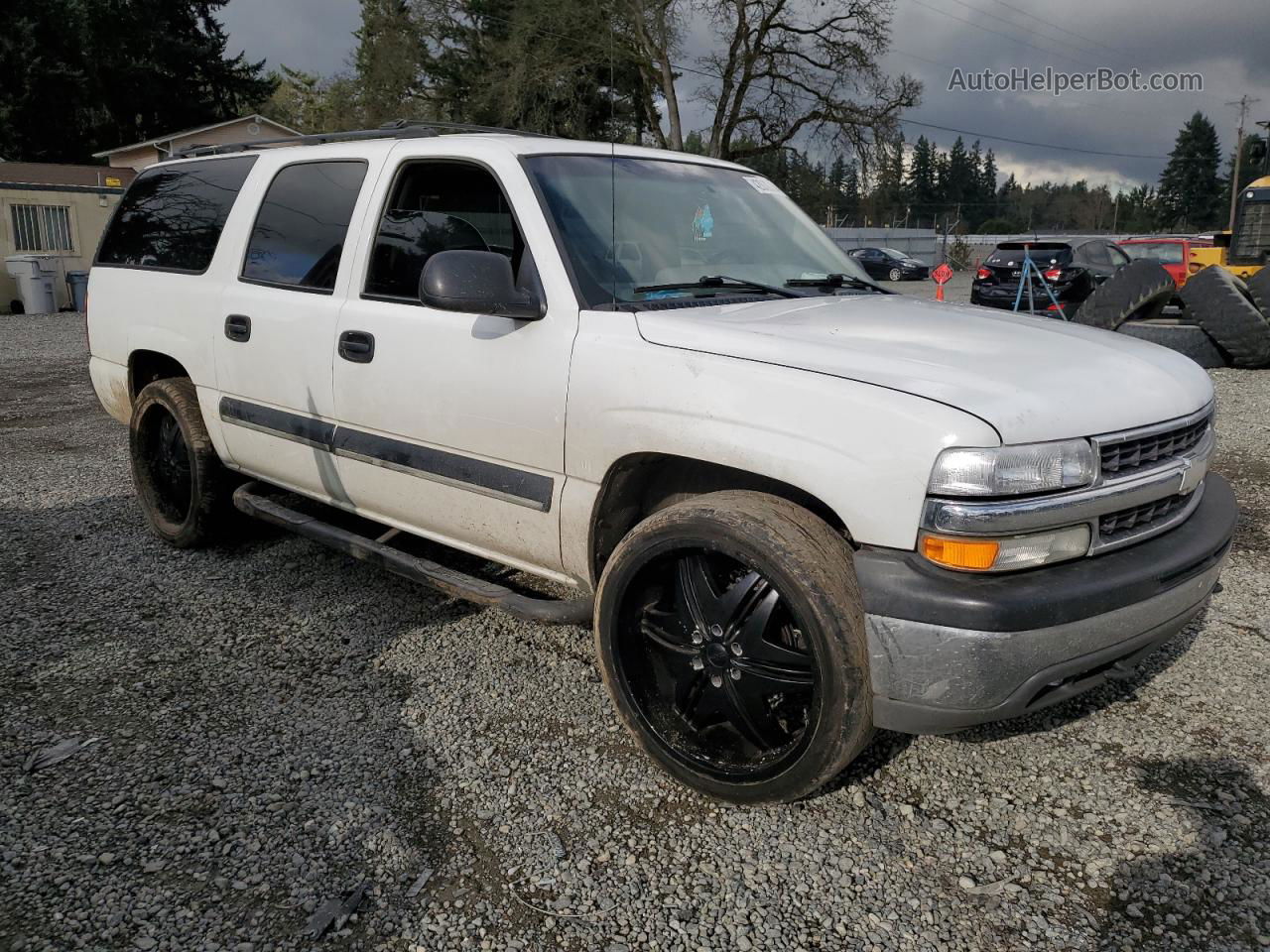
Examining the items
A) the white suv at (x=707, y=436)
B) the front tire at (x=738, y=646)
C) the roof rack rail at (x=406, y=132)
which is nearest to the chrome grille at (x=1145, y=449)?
the white suv at (x=707, y=436)

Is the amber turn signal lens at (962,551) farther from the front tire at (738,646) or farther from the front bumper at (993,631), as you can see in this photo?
the front tire at (738,646)

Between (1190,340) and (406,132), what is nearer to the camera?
(406,132)

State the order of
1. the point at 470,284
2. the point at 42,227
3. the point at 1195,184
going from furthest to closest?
the point at 1195,184
the point at 42,227
the point at 470,284

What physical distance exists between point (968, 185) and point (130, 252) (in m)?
125

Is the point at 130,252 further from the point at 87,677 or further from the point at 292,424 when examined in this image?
the point at 87,677

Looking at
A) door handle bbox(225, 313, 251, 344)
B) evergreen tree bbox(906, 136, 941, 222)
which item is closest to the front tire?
door handle bbox(225, 313, 251, 344)

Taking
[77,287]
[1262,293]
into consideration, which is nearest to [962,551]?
[1262,293]

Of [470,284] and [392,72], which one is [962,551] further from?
[392,72]

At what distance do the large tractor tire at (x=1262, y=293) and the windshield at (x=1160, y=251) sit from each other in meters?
8.45

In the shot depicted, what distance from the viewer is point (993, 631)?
7.20 ft

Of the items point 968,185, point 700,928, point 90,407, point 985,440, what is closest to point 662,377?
point 985,440

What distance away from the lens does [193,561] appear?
4770mm

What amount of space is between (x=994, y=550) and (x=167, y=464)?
4172mm

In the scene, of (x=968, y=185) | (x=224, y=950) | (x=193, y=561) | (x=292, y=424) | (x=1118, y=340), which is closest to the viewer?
(x=224, y=950)
